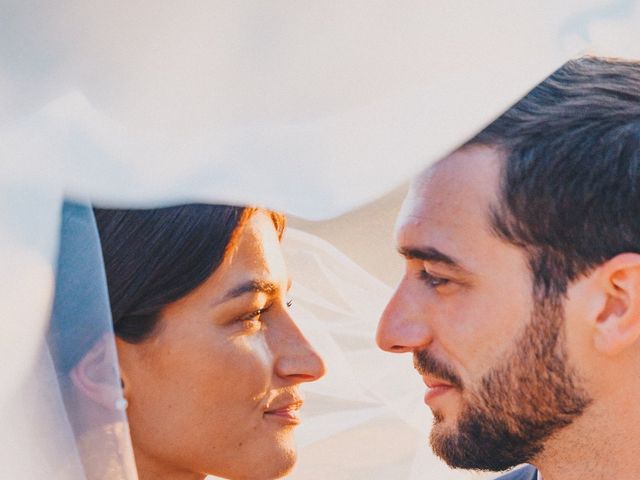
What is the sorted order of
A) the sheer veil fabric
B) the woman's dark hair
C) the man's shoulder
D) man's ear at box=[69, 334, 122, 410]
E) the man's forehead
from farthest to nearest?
1. the man's shoulder
2. the man's forehead
3. the woman's dark hair
4. man's ear at box=[69, 334, 122, 410]
5. the sheer veil fabric

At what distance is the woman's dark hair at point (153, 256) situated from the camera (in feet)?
6.88

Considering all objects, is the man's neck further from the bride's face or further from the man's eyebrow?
the bride's face

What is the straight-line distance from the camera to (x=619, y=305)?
6.99 ft

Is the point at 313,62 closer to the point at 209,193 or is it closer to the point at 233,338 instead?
the point at 209,193

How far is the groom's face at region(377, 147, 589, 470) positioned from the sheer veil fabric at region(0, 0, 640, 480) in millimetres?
477

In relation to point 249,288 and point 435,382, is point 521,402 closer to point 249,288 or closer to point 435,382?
point 435,382

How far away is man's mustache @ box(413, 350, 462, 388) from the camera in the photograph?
2250 mm

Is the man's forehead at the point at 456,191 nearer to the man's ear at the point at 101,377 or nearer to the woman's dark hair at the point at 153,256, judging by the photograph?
the woman's dark hair at the point at 153,256

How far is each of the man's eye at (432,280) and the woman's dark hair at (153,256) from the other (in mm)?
507

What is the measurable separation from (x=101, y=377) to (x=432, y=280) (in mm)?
877

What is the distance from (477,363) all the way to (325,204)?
0.73 metres

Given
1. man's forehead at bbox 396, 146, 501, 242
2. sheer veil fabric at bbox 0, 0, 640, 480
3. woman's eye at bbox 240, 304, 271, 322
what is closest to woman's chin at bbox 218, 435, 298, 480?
woman's eye at bbox 240, 304, 271, 322

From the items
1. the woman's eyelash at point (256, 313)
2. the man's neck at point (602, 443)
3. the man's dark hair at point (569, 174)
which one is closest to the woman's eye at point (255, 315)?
the woman's eyelash at point (256, 313)

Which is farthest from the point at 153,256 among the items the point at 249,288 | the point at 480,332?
the point at 480,332
